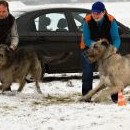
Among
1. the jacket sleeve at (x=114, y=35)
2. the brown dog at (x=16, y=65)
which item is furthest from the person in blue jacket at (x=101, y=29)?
the brown dog at (x=16, y=65)

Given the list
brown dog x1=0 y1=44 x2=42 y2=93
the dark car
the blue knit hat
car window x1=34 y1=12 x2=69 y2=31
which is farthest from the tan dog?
car window x1=34 y1=12 x2=69 y2=31

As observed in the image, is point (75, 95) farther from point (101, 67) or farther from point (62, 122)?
point (62, 122)

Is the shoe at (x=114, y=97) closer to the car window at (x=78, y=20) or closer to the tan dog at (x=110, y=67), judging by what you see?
the tan dog at (x=110, y=67)

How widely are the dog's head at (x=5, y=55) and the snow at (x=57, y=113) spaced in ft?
1.94

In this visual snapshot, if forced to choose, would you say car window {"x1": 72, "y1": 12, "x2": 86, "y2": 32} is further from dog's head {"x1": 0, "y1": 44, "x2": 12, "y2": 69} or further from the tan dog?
the tan dog

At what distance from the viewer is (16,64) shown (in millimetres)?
10180

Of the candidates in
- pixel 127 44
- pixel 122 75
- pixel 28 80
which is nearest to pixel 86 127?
pixel 122 75

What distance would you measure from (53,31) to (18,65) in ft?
9.39

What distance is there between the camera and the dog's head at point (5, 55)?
9.87 meters

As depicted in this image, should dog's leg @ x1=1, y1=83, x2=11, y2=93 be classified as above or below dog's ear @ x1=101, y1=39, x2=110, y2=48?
below

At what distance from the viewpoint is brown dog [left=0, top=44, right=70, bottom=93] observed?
9953mm

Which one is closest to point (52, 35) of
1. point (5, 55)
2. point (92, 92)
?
point (5, 55)

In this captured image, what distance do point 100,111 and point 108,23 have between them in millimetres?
1929

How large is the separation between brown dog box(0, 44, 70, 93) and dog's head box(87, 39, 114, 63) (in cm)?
161
